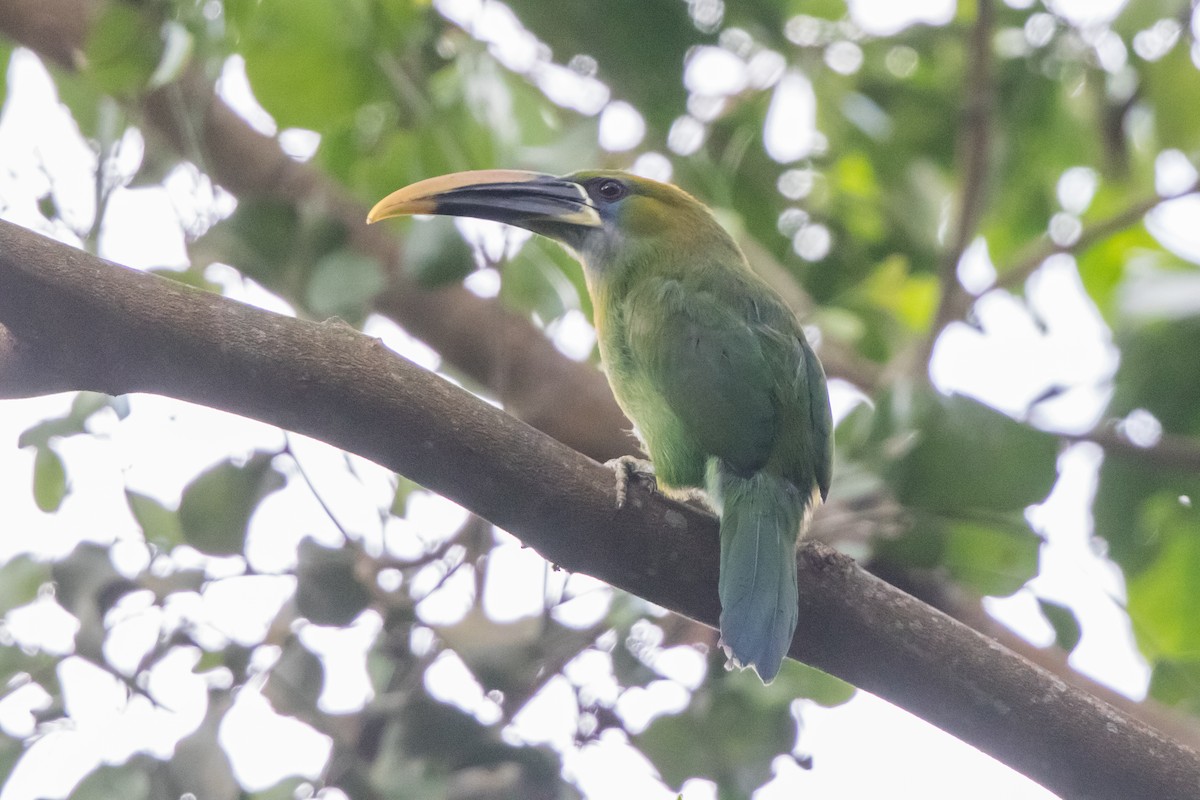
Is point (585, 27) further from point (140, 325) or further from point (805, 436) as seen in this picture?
point (140, 325)

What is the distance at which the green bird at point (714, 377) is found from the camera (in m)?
2.01

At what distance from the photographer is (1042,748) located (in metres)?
1.97

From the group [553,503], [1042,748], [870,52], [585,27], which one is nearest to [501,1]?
[585,27]

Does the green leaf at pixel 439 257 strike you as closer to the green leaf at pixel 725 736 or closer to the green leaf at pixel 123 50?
the green leaf at pixel 123 50

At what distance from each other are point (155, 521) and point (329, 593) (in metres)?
0.43

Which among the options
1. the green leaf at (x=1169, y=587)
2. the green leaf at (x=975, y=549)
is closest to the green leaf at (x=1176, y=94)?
the green leaf at (x=1169, y=587)

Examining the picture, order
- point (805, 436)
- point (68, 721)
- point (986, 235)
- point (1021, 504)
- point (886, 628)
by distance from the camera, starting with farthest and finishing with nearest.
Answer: point (986, 235) → point (1021, 504) → point (805, 436) → point (68, 721) → point (886, 628)

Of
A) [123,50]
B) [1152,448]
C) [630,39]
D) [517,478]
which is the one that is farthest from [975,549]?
[123,50]

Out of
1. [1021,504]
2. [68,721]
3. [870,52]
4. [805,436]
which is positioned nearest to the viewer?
[68,721]

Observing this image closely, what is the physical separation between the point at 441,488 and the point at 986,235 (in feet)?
8.96

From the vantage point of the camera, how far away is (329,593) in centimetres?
214

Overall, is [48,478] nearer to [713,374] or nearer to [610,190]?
[713,374]

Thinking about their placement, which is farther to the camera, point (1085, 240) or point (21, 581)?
point (1085, 240)

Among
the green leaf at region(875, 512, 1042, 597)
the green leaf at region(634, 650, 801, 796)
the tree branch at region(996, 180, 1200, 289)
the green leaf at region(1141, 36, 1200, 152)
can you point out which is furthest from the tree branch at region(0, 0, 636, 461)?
the green leaf at region(1141, 36, 1200, 152)
